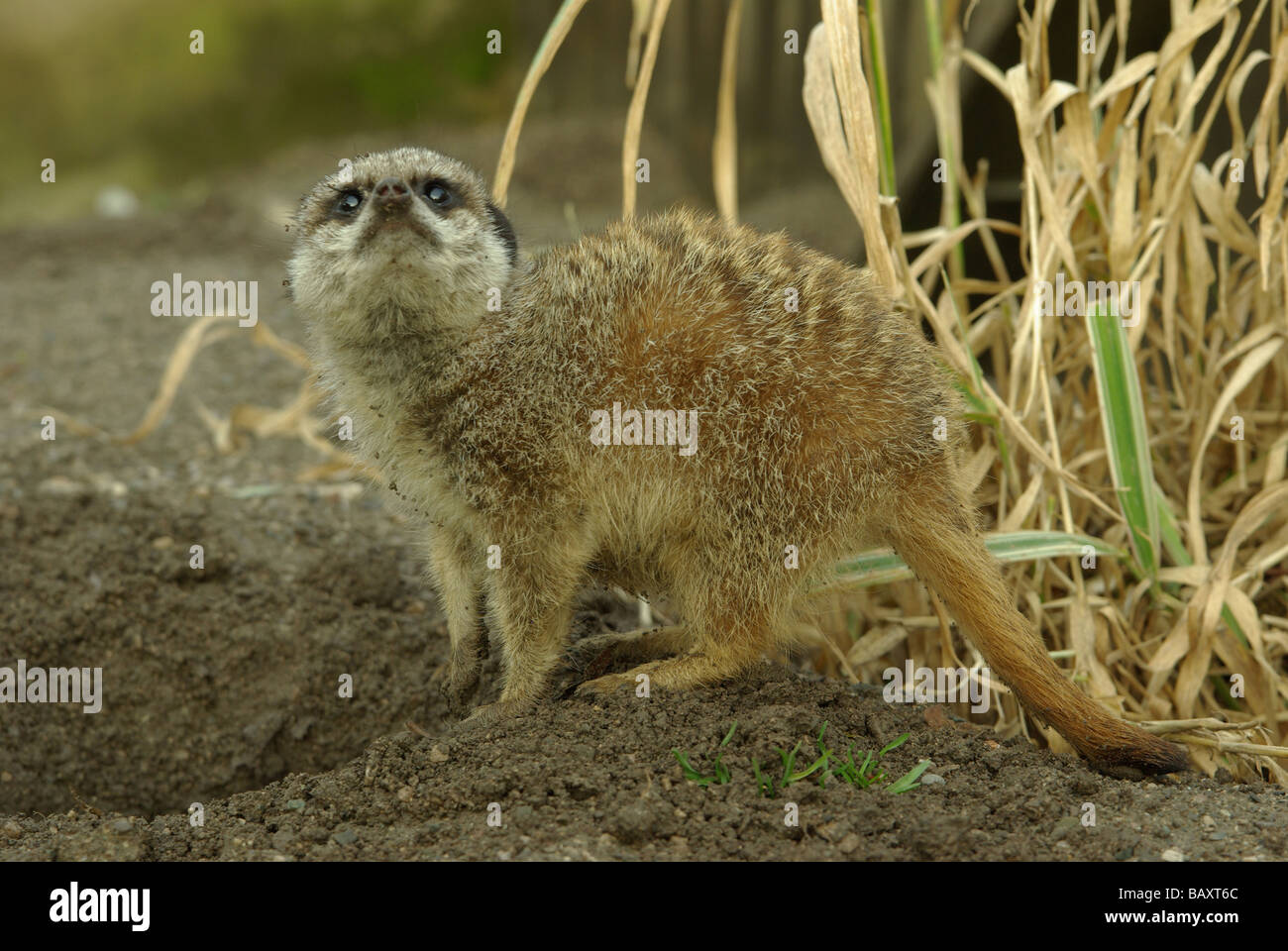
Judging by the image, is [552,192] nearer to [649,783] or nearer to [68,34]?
[68,34]

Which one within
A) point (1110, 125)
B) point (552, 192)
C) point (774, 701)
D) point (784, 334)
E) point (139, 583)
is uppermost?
point (552, 192)

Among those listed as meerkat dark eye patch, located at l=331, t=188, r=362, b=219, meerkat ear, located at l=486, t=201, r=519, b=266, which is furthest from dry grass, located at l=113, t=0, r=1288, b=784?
meerkat dark eye patch, located at l=331, t=188, r=362, b=219

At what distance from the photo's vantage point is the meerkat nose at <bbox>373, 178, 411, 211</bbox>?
246 centimetres

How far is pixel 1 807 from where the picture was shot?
2799 mm

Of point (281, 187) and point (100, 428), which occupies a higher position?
point (281, 187)

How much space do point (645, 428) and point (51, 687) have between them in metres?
1.65

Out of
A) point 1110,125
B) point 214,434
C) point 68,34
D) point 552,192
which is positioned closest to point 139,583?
point 214,434

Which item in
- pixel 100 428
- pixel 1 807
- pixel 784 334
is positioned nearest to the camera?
pixel 784 334

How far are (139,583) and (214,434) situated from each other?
1.28m

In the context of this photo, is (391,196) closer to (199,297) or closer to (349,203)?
(349,203)

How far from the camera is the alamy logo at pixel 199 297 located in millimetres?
5523

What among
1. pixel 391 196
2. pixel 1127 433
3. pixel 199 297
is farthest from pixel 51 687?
pixel 199 297

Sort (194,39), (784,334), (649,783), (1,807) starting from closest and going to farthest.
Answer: (649,783), (784,334), (1,807), (194,39)

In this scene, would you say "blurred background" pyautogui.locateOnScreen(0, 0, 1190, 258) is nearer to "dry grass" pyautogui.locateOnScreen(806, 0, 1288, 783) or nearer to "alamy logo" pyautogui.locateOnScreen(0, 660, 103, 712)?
"dry grass" pyautogui.locateOnScreen(806, 0, 1288, 783)
